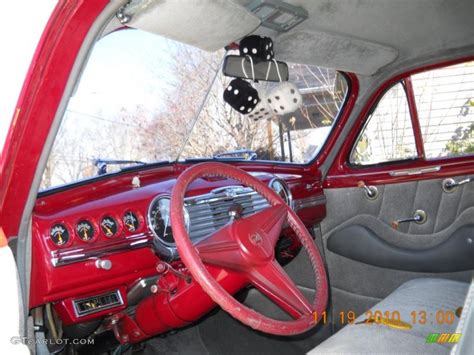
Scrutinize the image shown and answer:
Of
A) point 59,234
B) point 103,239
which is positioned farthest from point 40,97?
point 103,239

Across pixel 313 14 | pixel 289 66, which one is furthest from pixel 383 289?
pixel 313 14

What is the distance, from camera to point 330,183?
3438 millimetres

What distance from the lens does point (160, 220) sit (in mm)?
2230

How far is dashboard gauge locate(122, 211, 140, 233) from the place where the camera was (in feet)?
7.13

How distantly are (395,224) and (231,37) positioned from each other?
1.77 m

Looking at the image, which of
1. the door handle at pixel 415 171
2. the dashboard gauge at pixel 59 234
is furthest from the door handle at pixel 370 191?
the dashboard gauge at pixel 59 234

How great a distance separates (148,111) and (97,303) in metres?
0.85

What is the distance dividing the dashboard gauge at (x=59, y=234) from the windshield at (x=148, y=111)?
0.59 ft

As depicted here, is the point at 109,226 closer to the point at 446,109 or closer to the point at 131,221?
the point at 131,221

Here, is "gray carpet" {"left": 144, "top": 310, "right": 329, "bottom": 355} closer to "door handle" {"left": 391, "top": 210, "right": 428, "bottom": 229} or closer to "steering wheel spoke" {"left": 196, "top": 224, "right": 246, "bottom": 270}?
"door handle" {"left": 391, "top": 210, "right": 428, "bottom": 229}

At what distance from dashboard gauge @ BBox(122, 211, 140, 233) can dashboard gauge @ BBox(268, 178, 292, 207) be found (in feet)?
2.94

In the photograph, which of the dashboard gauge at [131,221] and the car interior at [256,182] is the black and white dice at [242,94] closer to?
the car interior at [256,182]

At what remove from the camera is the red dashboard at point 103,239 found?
1.92 meters

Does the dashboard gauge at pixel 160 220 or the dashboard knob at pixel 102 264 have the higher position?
the dashboard gauge at pixel 160 220
